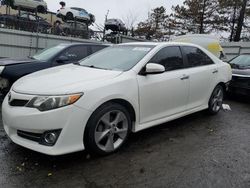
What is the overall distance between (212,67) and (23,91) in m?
3.69

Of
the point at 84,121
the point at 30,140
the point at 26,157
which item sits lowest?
the point at 26,157

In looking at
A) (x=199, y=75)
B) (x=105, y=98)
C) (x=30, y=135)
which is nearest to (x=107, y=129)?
(x=105, y=98)

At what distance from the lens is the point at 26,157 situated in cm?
352

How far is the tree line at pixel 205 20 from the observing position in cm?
2828

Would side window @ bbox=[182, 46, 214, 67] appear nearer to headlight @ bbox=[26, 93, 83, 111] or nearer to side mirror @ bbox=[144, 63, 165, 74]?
side mirror @ bbox=[144, 63, 165, 74]

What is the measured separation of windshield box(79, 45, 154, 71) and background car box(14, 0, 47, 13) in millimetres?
17550

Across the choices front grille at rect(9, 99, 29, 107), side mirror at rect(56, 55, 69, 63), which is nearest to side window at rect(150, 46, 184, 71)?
front grille at rect(9, 99, 29, 107)

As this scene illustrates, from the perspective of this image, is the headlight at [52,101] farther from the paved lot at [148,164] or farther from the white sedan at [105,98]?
the paved lot at [148,164]

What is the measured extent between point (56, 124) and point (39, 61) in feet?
12.6

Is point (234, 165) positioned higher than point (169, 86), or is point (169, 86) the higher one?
point (169, 86)

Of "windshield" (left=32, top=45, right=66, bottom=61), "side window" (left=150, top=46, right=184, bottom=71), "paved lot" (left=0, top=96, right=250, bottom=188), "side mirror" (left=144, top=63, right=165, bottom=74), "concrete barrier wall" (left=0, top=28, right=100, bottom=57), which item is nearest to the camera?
"paved lot" (left=0, top=96, right=250, bottom=188)

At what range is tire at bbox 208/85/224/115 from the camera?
18.5 ft

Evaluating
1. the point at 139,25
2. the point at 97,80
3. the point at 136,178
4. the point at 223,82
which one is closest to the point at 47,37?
the point at 223,82

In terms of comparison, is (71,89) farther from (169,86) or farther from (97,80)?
(169,86)
